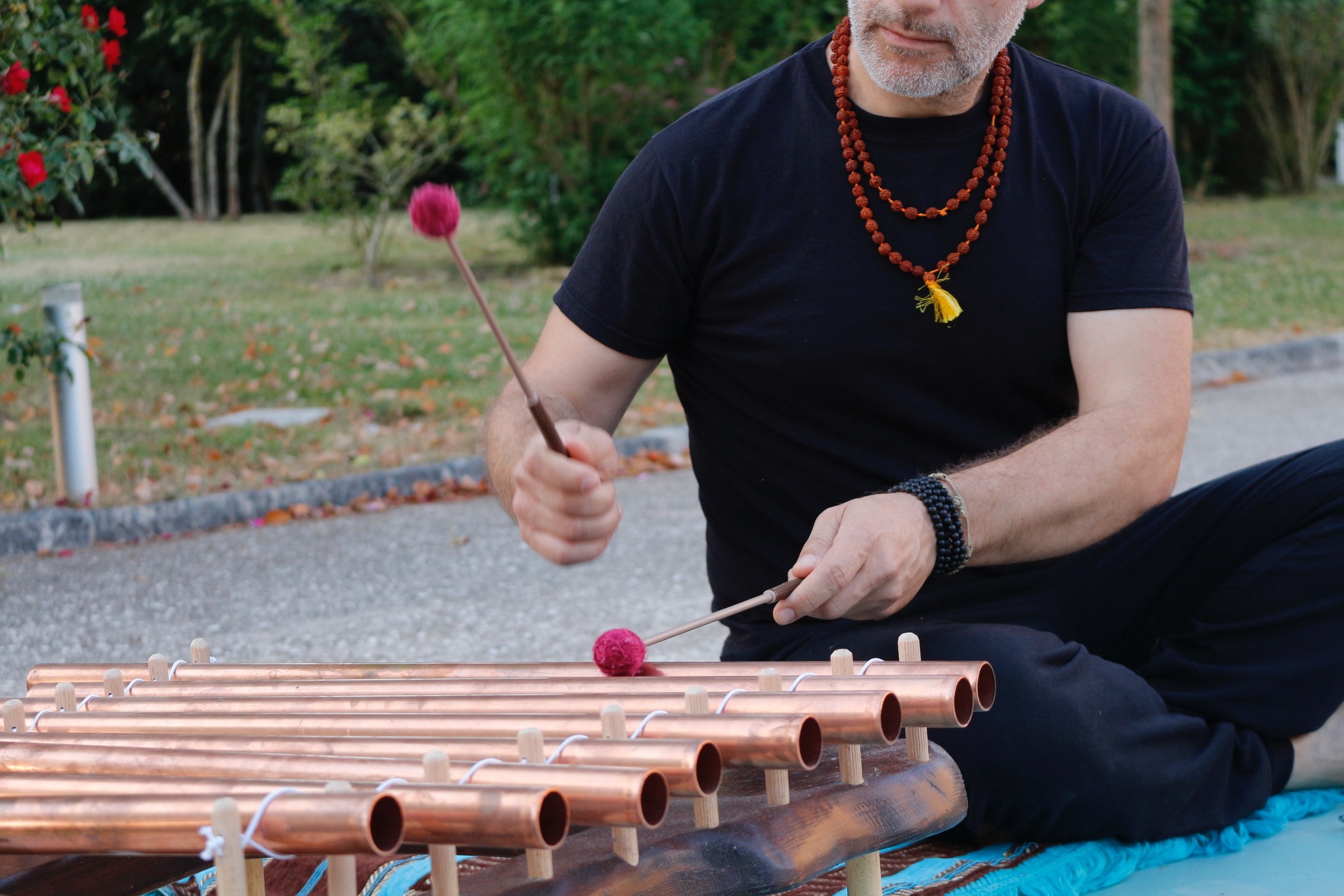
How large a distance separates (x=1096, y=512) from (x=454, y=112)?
A: 11137 millimetres

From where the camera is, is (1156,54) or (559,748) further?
(1156,54)

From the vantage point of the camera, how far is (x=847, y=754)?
179cm

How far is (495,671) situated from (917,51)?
3.90ft

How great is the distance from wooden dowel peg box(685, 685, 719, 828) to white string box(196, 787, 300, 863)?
1.51ft

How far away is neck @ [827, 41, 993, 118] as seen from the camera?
256cm

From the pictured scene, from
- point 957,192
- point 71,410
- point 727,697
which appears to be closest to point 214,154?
point 71,410

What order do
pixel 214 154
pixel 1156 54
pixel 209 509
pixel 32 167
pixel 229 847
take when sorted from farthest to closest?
pixel 214 154
pixel 1156 54
pixel 209 509
pixel 32 167
pixel 229 847

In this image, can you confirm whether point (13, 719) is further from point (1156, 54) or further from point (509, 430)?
point (1156, 54)

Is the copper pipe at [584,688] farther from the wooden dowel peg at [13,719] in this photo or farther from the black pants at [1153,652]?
the black pants at [1153,652]

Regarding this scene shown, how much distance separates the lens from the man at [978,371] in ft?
7.97

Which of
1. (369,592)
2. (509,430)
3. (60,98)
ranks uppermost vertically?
(60,98)

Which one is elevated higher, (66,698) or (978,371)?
(978,371)

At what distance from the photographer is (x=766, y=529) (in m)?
2.58

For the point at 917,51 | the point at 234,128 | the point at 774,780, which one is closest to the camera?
the point at 774,780
